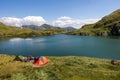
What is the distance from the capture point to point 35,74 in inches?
1649

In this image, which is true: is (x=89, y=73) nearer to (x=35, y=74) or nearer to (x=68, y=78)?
(x=68, y=78)

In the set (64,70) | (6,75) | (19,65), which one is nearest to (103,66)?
(64,70)

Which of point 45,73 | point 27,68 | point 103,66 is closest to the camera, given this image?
point 45,73

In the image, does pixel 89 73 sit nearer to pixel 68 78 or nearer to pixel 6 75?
pixel 68 78

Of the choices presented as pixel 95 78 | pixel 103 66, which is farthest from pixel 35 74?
pixel 103 66

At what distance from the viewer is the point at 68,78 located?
1590 inches

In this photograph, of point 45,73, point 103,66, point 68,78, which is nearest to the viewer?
point 68,78

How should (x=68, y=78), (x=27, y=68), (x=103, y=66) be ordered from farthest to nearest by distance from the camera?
(x=103, y=66)
(x=27, y=68)
(x=68, y=78)

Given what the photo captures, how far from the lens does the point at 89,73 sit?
142 feet

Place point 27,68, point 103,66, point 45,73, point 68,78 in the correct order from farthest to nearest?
point 103,66, point 27,68, point 45,73, point 68,78

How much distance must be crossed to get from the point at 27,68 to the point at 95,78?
16497 mm

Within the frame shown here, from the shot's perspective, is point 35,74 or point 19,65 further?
point 19,65

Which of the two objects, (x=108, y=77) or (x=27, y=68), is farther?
(x=27, y=68)

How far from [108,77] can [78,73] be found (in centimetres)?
657
